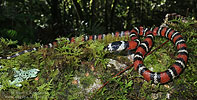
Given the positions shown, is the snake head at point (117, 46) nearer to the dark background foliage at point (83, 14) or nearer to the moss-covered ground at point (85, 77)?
the moss-covered ground at point (85, 77)

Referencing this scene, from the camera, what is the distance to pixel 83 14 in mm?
7188

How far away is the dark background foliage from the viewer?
633cm

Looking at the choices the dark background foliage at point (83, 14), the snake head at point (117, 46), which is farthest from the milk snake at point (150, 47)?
the dark background foliage at point (83, 14)

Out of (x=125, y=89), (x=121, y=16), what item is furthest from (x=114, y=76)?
(x=121, y=16)

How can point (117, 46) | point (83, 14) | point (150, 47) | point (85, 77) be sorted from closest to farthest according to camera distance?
point (85, 77)
point (117, 46)
point (150, 47)
point (83, 14)

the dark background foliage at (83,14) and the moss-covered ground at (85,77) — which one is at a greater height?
the dark background foliage at (83,14)

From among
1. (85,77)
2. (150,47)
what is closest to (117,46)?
(150,47)

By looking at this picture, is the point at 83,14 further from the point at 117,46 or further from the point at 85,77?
the point at 85,77

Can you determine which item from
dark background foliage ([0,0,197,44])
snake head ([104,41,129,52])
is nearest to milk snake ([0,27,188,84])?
snake head ([104,41,129,52])

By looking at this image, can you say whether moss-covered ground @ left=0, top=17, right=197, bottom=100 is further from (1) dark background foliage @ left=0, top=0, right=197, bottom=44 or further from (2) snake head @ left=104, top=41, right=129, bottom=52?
(1) dark background foliage @ left=0, top=0, right=197, bottom=44

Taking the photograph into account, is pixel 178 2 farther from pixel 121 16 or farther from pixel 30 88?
pixel 30 88

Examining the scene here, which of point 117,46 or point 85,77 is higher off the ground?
point 117,46

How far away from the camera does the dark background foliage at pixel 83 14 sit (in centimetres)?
633

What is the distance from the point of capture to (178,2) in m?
8.91
